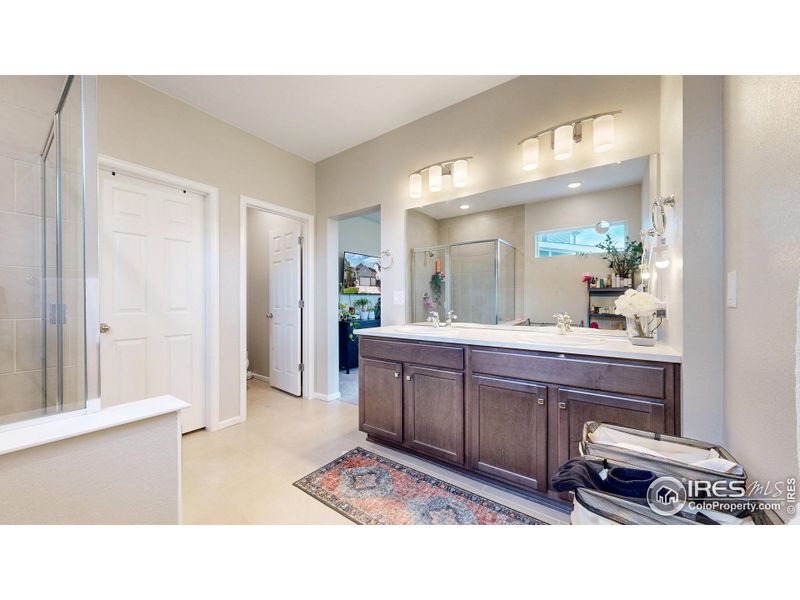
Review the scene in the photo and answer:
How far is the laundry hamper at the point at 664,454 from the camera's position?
785 millimetres

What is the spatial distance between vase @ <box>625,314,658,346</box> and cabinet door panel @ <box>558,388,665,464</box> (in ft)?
1.11

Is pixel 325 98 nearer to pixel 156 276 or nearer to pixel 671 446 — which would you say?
pixel 156 276

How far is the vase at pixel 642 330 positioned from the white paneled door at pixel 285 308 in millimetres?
2970

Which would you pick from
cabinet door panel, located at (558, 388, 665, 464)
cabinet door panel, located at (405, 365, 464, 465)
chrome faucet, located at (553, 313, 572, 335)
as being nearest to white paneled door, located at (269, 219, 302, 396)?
cabinet door panel, located at (405, 365, 464, 465)

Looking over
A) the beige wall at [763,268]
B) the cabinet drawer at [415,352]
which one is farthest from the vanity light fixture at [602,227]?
the cabinet drawer at [415,352]

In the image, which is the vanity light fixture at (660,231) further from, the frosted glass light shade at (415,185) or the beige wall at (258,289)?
the beige wall at (258,289)

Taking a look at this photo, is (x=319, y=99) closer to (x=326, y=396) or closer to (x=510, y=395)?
(x=510, y=395)

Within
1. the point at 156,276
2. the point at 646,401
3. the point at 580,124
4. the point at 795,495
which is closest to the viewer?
the point at 795,495

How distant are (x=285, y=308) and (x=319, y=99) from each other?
219cm

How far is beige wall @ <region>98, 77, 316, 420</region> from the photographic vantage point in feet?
6.72
